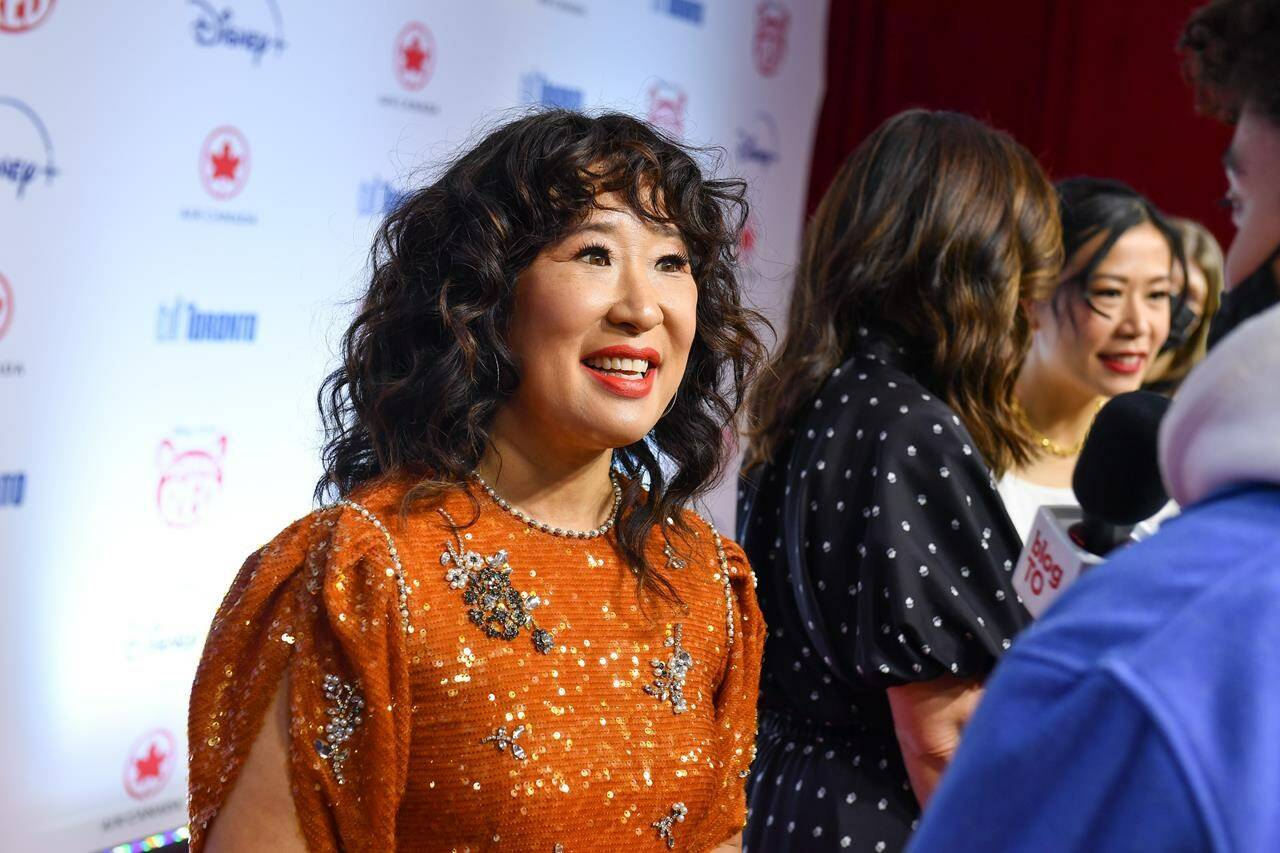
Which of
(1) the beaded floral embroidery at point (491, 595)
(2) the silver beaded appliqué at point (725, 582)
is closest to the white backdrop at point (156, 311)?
(2) the silver beaded appliqué at point (725, 582)

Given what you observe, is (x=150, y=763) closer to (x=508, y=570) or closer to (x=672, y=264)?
(x=508, y=570)

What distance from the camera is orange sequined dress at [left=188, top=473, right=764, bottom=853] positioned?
1323 mm

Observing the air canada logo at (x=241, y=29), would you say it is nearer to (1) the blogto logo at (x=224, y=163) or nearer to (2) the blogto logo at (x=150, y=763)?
(1) the blogto logo at (x=224, y=163)

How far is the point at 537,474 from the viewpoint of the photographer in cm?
153

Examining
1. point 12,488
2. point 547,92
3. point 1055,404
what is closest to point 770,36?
point 547,92

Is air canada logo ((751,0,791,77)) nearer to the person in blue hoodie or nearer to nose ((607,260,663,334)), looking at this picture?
nose ((607,260,663,334))

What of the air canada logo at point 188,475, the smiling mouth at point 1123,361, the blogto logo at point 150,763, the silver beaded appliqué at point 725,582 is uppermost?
the smiling mouth at point 1123,361

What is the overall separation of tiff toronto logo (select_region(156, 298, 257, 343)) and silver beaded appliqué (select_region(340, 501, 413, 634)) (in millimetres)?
1771

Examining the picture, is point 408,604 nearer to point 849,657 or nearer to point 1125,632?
point 849,657

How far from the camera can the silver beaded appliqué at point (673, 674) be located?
59.9 inches

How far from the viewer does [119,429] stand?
295cm

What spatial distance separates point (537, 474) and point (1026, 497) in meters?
1.14

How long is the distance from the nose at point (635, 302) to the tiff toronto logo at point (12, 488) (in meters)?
1.78

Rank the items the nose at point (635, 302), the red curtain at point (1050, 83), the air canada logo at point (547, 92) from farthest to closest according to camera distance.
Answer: the red curtain at point (1050, 83), the air canada logo at point (547, 92), the nose at point (635, 302)
